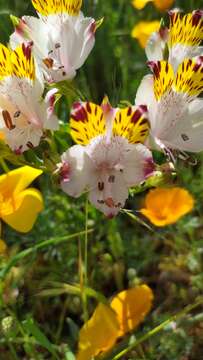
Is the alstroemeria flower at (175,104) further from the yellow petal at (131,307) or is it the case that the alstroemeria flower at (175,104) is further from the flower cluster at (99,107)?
the yellow petal at (131,307)

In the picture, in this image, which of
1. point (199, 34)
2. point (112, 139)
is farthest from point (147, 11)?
point (112, 139)

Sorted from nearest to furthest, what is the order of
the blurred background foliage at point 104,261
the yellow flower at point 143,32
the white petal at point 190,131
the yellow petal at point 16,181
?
the white petal at point 190,131 < the yellow petal at point 16,181 < the blurred background foliage at point 104,261 < the yellow flower at point 143,32

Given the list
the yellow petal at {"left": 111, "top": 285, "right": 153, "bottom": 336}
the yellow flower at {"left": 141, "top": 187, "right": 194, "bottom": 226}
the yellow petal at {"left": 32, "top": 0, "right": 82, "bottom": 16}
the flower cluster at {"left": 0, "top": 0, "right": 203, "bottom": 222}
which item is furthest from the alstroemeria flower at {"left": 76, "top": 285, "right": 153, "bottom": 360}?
the yellow petal at {"left": 32, "top": 0, "right": 82, "bottom": 16}

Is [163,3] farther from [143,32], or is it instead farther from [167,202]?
[167,202]

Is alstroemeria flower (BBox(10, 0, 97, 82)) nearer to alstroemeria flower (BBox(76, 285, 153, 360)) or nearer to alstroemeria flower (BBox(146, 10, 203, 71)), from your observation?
alstroemeria flower (BBox(146, 10, 203, 71))

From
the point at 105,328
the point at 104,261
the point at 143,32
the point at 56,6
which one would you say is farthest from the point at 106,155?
the point at 143,32

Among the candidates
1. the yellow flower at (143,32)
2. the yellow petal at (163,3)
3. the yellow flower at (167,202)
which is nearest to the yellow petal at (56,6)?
the yellow flower at (167,202)
